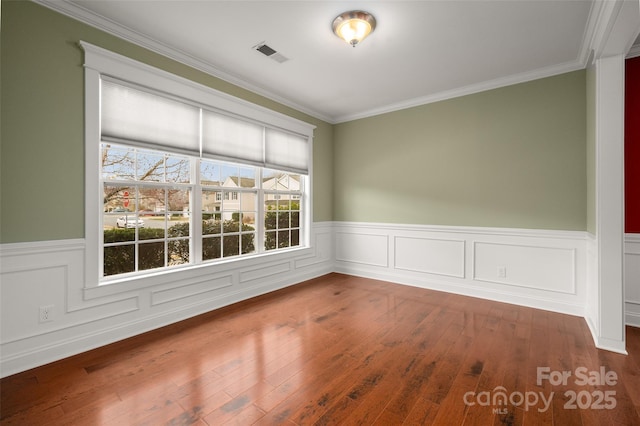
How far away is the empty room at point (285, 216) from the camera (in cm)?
214

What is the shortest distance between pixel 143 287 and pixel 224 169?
1.68m

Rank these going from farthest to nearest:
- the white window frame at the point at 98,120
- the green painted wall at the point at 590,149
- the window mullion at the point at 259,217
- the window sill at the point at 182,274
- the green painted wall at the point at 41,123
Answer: the window mullion at the point at 259,217, the green painted wall at the point at 590,149, the window sill at the point at 182,274, the white window frame at the point at 98,120, the green painted wall at the point at 41,123

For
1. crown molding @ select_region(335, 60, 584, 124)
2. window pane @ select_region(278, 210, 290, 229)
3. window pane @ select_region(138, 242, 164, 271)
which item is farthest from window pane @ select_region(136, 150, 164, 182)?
crown molding @ select_region(335, 60, 584, 124)

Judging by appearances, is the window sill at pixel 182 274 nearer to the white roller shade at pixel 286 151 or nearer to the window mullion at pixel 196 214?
the window mullion at pixel 196 214

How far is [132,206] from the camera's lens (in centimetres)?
303

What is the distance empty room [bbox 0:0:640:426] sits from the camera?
7.03 ft

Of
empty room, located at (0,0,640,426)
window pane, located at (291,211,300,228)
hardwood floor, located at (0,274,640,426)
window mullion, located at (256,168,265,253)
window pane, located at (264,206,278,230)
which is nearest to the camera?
hardwood floor, located at (0,274,640,426)

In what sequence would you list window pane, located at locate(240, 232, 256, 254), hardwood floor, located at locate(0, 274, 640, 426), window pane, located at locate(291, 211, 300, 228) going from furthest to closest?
window pane, located at locate(291, 211, 300, 228)
window pane, located at locate(240, 232, 256, 254)
hardwood floor, located at locate(0, 274, 640, 426)

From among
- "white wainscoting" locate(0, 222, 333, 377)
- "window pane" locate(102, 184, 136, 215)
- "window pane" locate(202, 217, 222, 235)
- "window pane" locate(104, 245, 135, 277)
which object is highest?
"window pane" locate(102, 184, 136, 215)

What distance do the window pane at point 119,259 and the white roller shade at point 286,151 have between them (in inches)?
81.8

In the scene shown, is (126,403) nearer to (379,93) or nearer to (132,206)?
(132,206)

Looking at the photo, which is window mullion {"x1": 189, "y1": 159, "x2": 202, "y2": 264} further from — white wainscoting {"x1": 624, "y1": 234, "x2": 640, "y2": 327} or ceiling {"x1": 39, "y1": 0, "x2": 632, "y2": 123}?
white wainscoting {"x1": 624, "y1": 234, "x2": 640, "y2": 327}

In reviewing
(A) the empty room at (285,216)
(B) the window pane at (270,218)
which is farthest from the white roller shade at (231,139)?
(B) the window pane at (270,218)

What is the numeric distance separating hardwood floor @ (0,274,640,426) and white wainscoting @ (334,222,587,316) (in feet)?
1.36
